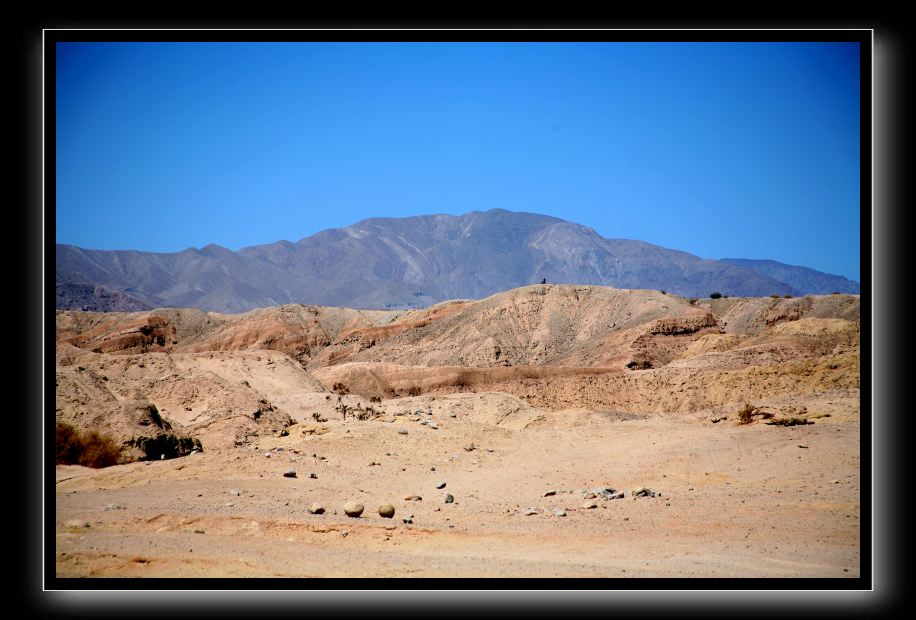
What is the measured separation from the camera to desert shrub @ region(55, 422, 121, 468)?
45.3ft

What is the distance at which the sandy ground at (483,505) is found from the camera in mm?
8508

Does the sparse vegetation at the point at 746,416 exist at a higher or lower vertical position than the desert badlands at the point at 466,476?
higher

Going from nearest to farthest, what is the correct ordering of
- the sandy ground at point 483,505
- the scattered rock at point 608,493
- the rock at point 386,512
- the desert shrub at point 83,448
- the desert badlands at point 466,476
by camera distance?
the sandy ground at point 483,505
the desert badlands at point 466,476
the rock at point 386,512
the scattered rock at point 608,493
the desert shrub at point 83,448

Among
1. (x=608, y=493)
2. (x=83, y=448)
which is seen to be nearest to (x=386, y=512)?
(x=608, y=493)

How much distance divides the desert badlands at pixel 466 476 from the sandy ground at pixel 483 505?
0.14 feet

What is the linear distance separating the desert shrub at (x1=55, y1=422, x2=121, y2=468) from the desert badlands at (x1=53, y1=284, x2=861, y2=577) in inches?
13.3

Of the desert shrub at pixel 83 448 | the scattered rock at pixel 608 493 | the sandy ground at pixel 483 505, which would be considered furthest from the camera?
the desert shrub at pixel 83 448

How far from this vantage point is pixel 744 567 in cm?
848

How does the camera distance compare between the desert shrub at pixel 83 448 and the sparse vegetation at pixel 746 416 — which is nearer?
the desert shrub at pixel 83 448

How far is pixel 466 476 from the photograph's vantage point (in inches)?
590

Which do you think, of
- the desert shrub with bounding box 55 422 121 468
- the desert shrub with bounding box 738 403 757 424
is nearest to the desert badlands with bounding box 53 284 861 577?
the desert shrub with bounding box 738 403 757 424

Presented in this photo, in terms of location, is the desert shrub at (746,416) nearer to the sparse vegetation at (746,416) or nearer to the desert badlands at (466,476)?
the sparse vegetation at (746,416)

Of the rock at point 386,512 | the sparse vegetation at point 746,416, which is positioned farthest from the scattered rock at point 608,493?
the sparse vegetation at point 746,416
